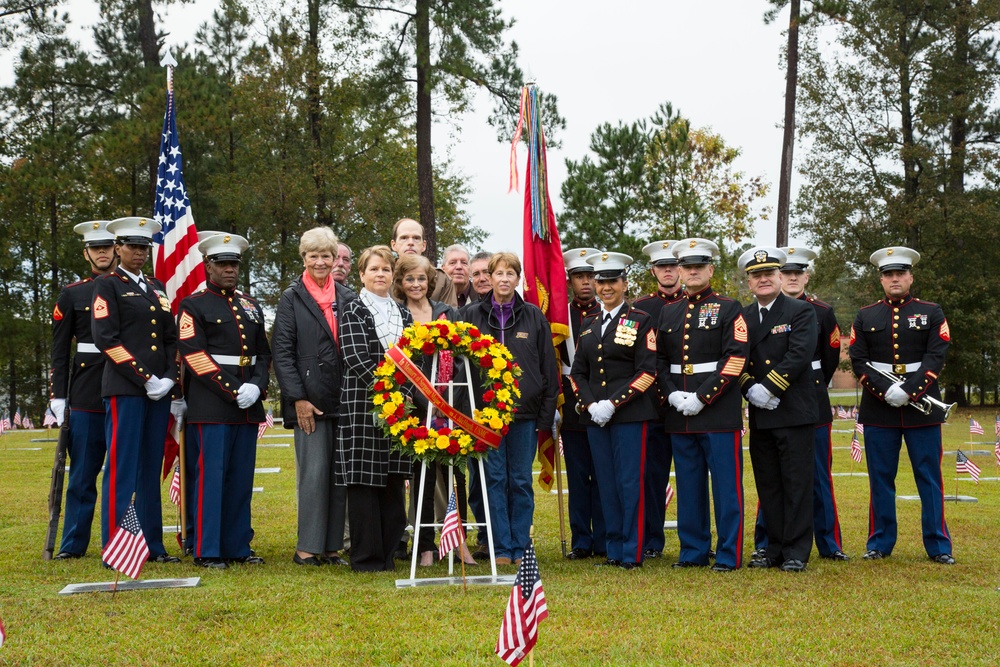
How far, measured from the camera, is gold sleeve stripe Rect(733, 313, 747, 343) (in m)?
7.50

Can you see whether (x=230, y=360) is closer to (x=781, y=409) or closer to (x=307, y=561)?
(x=307, y=561)

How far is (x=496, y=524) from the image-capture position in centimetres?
785

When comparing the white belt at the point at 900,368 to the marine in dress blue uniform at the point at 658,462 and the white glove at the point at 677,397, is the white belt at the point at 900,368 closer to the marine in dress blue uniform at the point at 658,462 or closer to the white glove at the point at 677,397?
the marine in dress blue uniform at the point at 658,462

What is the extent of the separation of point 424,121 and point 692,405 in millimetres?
18215

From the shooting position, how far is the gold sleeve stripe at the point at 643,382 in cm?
770

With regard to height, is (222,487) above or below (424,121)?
below

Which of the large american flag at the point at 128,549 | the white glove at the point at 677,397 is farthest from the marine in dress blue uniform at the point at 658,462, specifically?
the large american flag at the point at 128,549

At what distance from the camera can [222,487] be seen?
777 cm

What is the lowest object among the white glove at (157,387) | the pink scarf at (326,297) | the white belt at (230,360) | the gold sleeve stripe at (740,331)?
the white glove at (157,387)

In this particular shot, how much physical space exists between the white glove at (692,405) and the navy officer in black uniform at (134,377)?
374cm

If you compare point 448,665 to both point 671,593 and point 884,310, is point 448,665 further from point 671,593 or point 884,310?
point 884,310

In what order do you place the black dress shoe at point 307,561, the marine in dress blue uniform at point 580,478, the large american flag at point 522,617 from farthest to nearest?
the marine in dress blue uniform at point 580,478 → the black dress shoe at point 307,561 → the large american flag at point 522,617

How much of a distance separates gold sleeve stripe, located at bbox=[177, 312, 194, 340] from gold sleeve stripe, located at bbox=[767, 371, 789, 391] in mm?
4189

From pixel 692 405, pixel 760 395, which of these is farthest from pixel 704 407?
pixel 760 395
